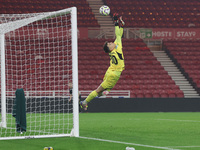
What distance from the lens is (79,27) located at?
26719 mm

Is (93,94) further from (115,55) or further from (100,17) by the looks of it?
(100,17)

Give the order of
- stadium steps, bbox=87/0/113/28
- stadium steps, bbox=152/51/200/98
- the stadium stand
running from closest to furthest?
the stadium stand < stadium steps, bbox=152/51/200/98 < stadium steps, bbox=87/0/113/28

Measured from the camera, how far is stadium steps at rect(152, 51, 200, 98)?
23562 mm

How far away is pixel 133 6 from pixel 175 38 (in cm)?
418

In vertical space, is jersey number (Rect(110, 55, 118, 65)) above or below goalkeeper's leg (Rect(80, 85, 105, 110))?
above

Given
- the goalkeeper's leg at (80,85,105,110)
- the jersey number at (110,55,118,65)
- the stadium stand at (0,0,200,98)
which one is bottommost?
the goalkeeper's leg at (80,85,105,110)

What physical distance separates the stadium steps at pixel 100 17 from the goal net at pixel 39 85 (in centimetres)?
698

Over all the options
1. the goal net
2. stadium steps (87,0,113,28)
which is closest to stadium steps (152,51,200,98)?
stadium steps (87,0,113,28)

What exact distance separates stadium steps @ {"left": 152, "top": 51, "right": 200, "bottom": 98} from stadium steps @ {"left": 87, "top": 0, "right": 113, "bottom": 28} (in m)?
4.09

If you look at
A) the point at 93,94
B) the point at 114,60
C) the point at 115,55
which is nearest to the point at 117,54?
the point at 115,55

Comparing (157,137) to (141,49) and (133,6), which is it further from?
(133,6)

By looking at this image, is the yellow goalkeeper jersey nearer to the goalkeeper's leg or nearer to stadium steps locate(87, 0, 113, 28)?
the goalkeeper's leg

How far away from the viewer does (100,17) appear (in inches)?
1152

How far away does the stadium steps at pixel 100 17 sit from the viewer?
28.6 meters
